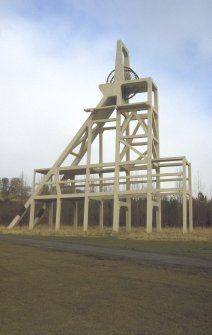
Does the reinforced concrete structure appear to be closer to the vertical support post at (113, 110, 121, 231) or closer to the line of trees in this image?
the vertical support post at (113, 110, 121, 231)

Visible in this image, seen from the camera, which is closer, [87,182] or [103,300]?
[103,300]

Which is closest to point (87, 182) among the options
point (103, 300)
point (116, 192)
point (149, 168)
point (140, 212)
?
point (116, 192)

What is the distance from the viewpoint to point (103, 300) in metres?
8.56

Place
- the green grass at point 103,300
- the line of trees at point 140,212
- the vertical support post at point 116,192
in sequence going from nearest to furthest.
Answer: the green grass at point 103,300 → the vertical support post at point 116,192 → the line of trees at point 140,212

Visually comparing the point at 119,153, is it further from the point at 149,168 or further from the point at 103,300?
the point at 103,300

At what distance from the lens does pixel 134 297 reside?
29.1 feet

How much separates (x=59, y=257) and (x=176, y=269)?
517 cm

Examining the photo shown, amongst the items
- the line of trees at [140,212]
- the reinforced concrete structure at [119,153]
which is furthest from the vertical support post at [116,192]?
the line of trees at [140,212]

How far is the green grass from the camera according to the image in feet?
22.1

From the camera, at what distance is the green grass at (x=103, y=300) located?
6746mm

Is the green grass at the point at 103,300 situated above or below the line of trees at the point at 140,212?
below

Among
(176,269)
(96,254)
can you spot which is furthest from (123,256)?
(176,269)

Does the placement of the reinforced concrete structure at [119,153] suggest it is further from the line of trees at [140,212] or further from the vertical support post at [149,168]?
the line of trees at [140,212]

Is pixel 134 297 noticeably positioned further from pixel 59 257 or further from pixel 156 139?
pixel 156 139
